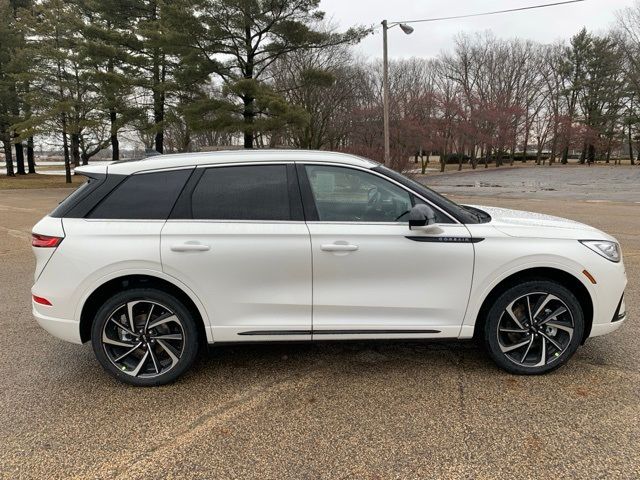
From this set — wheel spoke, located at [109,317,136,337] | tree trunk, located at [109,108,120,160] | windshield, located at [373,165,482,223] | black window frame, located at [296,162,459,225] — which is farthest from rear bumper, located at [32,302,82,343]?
tree trunk, located at [109,108,120,160]

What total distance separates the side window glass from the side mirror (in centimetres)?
16

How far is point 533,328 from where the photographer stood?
10.6ft

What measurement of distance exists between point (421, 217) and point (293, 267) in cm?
93

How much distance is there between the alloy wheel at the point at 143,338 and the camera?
3141 mm

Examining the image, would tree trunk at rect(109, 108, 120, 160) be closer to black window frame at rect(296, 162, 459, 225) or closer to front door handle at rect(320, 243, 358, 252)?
black window frame at rect(296, 162, 459, 225)

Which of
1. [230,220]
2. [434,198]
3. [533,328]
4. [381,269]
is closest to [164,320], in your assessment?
[230,220]

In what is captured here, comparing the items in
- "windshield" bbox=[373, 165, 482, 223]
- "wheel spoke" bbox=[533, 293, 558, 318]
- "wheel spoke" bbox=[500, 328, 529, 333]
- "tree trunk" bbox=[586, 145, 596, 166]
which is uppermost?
"tree trunk" bbox=[586, 145, 596, 166]

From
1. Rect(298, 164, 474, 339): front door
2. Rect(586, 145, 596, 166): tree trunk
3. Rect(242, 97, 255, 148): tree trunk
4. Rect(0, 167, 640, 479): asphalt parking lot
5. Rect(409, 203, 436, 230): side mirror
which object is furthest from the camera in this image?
Rect(586, 145, 596, 166): tree trunk

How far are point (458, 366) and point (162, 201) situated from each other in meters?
2.55

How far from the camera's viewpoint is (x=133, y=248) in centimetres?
303

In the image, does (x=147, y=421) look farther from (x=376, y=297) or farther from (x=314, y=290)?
(x=376, y=297)

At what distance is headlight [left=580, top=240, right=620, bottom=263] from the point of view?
3.19 metres

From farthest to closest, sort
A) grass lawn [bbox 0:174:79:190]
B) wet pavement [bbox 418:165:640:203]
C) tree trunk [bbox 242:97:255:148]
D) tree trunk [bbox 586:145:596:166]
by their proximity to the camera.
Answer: tree trunk [bbox 586:145:596:166] → grass lawn [bbox 0:174:79:190] → tree trunk [bbox 242:97:255:148] → wet pavement [bbox 418:165:640:203]

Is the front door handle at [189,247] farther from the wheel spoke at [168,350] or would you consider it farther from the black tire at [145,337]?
the wheel spoke at [168,350]
